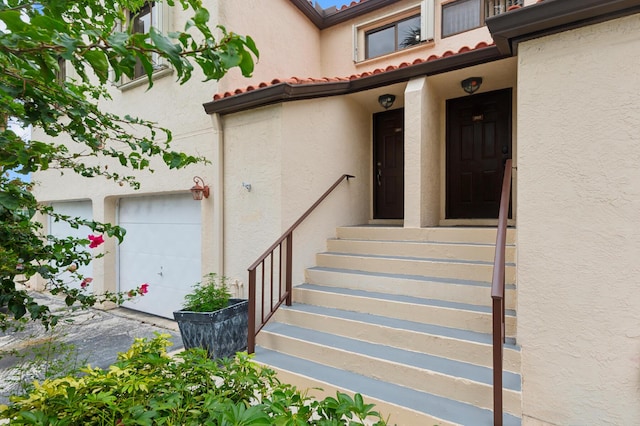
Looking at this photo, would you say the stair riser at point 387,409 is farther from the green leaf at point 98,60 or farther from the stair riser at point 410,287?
the green leaf at point 98,60

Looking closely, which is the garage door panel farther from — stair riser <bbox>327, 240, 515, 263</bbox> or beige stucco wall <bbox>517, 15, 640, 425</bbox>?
beige stucco wall <bbox>517, 15, 640, 425</bbox>

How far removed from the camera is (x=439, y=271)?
11.8 feet

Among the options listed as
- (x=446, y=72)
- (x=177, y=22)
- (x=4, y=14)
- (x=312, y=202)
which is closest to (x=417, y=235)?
(x=312, y=202)

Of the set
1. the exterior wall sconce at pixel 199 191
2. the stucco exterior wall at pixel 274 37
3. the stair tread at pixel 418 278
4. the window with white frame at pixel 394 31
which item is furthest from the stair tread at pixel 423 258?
the window with white frame at pixel 394 31

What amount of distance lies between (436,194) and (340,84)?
2128 mm

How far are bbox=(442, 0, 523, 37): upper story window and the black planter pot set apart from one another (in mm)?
5911

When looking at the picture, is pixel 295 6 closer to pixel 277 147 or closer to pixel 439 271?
pixel 277 147

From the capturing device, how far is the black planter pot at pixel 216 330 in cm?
352

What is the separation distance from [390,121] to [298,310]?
3565 mm

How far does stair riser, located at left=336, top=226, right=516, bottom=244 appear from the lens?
381 cm

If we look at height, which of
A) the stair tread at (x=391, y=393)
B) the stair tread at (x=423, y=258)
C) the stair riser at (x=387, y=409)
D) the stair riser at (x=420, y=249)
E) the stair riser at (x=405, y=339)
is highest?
the stair riser at (x=420, y=249)

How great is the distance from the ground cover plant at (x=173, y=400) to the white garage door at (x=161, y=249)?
11.6ft

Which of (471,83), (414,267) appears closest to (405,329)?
(414,267)

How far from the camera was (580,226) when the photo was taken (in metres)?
2.44
